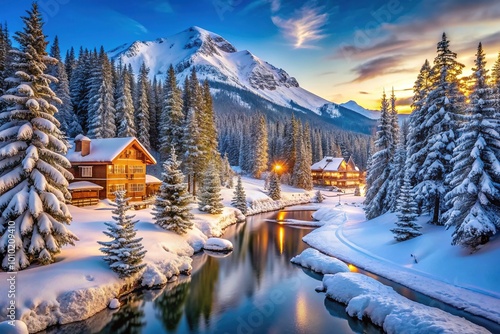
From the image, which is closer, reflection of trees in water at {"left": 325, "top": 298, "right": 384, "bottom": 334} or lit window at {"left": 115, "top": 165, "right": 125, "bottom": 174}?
reflection of trees in water at {"left": 325, "top": 298, "right": 384, "bottom": 334}

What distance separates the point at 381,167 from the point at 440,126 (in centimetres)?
1190

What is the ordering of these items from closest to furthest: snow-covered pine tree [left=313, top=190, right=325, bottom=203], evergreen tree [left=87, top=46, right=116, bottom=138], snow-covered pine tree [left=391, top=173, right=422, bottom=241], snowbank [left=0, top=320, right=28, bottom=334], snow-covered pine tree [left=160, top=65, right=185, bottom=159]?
snowbank [left=0, top=320, right=28, bottom=334] < snow-covered pine tree [left=391, top=173, right=422, bottom=241] < evergreen tree [left=87, top=46, right=116, bottom=138] < snow-covered pine tree [left=160, top=65, right=185, bottom=159] < snow-covered pine tree [left=313, top=190, right=325, bottom=203]

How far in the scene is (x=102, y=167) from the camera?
35.8 meters

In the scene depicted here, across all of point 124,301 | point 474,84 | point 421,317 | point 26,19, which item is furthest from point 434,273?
point 26,19

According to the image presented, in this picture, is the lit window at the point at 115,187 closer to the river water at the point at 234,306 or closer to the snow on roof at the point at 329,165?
the river water at the point at 234,306

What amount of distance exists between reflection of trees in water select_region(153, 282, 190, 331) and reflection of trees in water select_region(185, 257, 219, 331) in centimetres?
42

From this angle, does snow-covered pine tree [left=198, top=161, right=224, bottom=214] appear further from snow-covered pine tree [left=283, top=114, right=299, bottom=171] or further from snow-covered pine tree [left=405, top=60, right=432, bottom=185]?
snow-covered pine tree [left=283, top=114, right=299, bottom=171]

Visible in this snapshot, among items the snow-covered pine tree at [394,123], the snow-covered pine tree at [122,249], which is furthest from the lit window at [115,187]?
the snow-covered pine tree at [394,123]

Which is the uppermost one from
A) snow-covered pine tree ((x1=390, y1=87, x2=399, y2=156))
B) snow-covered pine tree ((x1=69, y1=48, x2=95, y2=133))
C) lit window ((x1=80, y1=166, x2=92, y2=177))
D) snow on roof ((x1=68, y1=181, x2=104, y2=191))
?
snow-covered pine tree ((x1=69, y1=48, x2=95, y2=133))

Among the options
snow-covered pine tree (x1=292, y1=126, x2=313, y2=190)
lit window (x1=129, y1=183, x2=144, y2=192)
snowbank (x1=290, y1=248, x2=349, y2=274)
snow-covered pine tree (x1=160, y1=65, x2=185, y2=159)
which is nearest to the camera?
snowbank (x1=290, y1=248, x2=349, y2=274)

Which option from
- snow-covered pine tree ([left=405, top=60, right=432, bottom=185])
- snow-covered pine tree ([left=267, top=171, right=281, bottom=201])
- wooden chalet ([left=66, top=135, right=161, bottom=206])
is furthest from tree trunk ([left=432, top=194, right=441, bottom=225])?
snow-covered pine tree ([left=267, top=171, right=281, bottom=201])

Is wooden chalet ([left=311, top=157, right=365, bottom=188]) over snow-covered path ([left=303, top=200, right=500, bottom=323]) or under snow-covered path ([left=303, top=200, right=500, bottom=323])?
over

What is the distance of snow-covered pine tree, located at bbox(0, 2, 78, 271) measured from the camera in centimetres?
1622

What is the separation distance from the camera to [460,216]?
21062 millimetres
